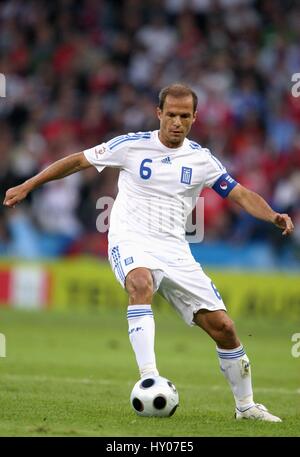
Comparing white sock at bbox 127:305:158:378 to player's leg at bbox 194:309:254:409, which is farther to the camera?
player's leg at bbox 194:309:254:409

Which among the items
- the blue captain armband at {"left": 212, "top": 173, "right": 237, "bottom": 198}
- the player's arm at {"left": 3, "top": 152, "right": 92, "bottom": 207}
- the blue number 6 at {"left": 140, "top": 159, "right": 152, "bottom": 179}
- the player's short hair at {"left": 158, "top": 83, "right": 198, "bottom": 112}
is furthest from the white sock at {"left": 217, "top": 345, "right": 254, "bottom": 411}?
the player's short hair at {"left": 158, "top": 83, "right": 198, "bottom": 112}

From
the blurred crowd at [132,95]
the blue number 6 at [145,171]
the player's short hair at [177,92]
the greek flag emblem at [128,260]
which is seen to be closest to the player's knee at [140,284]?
the greek flag emblem at [128,260]

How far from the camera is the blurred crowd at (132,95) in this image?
61.0 ft

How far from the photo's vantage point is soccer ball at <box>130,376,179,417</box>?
7312 mm

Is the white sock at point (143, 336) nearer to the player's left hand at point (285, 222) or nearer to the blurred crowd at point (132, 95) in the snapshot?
the player's left hand at point (285, 222)

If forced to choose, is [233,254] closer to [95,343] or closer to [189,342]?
[189,342]

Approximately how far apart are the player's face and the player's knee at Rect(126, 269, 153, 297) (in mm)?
1075

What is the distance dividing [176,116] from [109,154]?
23.4 inches

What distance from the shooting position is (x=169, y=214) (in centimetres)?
802

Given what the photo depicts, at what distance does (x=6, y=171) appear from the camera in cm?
1983

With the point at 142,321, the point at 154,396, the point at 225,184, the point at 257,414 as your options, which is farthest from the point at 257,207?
the point at 154,396

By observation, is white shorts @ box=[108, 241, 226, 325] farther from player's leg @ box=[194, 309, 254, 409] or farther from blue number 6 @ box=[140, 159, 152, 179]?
blue number 6 @ box=[140, 159, 152, 179]

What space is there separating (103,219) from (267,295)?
2928 millimetres

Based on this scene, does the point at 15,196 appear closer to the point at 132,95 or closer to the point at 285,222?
the point at 285,222
